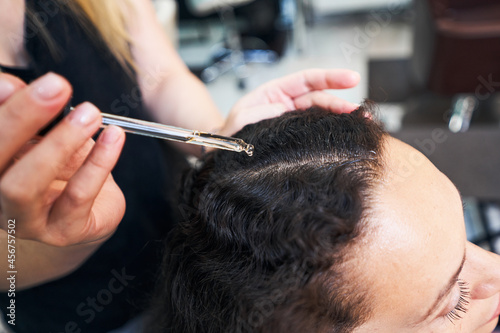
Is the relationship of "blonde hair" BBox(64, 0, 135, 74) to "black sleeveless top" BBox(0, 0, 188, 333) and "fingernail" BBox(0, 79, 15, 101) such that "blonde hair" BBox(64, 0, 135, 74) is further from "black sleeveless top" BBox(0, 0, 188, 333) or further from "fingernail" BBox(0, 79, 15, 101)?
"fingernail" BBox(0, 79, 15, 101)

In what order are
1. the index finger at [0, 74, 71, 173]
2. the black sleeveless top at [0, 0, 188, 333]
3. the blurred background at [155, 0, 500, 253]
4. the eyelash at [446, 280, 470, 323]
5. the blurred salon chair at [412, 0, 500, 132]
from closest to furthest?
the index finger at [0, 74, 71, 173]
the eyelash at [446, 280, 470, 323]
the black sleeveless top at [0, 0, 188, 333]
the blurred background at [155, 0, 500, 253]
the blurred salon chair at [412, 0, 500, 132]

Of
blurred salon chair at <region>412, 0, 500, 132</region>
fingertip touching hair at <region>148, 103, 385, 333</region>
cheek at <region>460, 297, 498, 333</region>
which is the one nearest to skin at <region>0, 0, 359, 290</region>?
fingertip touching hair at <region>148, 103, 385, 333</region>

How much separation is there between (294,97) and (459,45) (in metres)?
1.25

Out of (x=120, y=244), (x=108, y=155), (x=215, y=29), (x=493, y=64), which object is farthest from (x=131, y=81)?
(x=215, y=29)

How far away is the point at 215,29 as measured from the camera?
4.11 metres

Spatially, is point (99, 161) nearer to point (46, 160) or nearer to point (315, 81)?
point (46, 160)

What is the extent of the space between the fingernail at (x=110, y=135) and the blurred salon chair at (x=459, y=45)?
1.74 m

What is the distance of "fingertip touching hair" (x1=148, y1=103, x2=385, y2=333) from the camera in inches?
22.9

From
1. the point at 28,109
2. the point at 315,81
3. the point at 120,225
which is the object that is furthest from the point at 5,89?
the point at 315,81

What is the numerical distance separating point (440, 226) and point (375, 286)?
15 cm

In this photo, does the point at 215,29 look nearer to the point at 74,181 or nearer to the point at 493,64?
the point at 493,64

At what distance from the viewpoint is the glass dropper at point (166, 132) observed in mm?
534

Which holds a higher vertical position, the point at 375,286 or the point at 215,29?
the point at 375,286

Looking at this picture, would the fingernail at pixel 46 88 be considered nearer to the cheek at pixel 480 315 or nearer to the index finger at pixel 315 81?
the index finger at pixel 315 81
